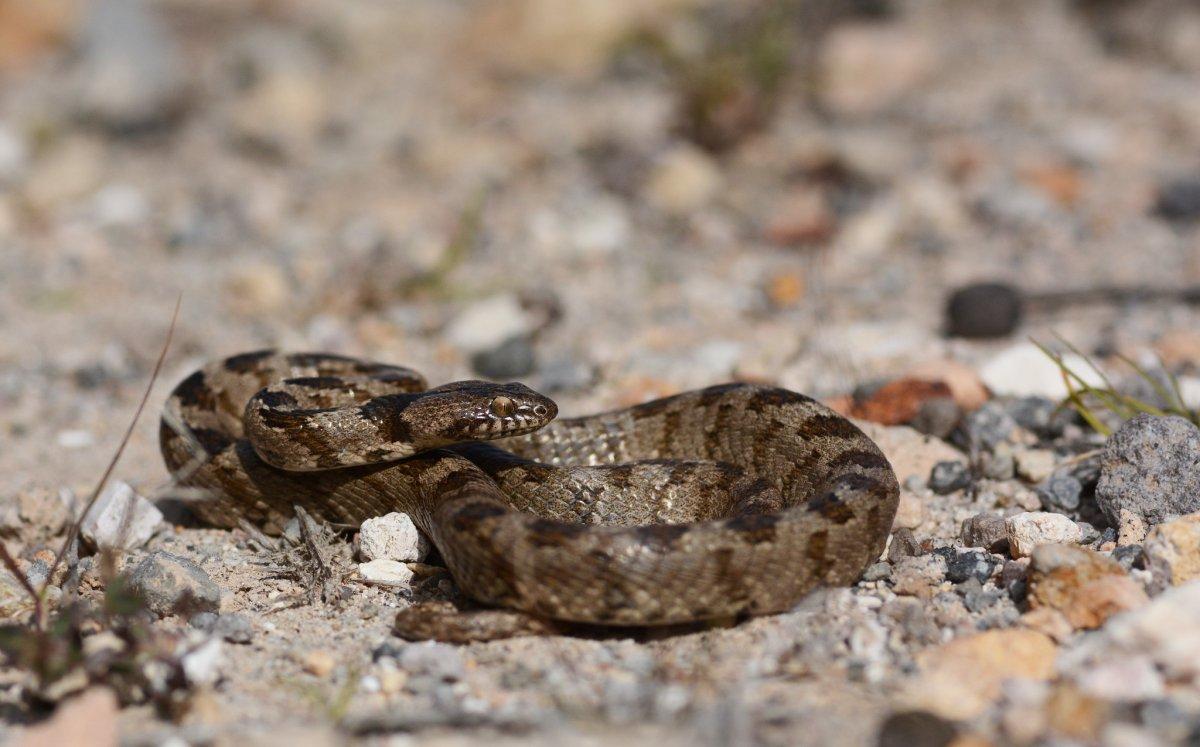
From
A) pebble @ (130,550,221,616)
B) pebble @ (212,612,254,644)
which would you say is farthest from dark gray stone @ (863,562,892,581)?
pebble @ (130,550,221,616)

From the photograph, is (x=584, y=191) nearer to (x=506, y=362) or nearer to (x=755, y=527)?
(x=506, y=362)

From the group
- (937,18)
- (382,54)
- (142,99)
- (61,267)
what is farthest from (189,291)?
(937,18)

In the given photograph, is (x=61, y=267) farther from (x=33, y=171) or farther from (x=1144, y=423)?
(x=1144, y=423)

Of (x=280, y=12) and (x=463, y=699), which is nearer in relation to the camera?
(x=463, y=699)

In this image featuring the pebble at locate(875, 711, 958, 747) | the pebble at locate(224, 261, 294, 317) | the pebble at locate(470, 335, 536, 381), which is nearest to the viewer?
the pebble at locate(875, 711, 958, 747)

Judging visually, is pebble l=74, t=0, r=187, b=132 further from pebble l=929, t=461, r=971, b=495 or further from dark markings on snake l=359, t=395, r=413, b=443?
pebble l=929, t=461, r=971, b=495
